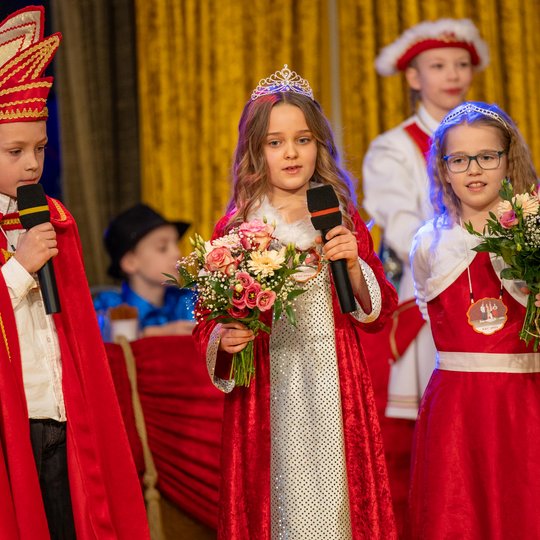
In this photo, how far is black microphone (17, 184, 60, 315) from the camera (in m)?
2.83

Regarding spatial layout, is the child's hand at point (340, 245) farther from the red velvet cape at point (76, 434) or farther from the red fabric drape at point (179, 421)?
the red fabric drape at point (179, 421)

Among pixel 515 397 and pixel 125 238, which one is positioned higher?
pixel 125 238

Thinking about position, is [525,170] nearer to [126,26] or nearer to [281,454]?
[281,454]

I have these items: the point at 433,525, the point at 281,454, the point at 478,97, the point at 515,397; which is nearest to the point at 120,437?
the point at 281,454

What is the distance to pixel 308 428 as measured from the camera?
312 cm

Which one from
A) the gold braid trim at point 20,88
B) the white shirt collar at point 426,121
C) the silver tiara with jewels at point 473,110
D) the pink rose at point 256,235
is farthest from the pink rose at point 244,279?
the white shirt collar at point 426,121

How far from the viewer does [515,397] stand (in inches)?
130

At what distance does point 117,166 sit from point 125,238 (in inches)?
38.9

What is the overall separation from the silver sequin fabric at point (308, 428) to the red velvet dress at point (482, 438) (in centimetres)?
41

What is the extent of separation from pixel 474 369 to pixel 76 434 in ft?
4.12

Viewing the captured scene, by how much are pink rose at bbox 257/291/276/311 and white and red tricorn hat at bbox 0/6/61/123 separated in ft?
2.75

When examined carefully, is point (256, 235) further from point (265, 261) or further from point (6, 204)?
point (6, 204)

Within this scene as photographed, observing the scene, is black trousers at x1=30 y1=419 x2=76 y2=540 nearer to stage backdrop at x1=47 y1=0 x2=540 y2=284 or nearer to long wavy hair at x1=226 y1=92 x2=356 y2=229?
long wavy hair at x1=226 y1=92 x2=356 y2=229

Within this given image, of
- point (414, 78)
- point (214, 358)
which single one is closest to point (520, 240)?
point (214, 358)
